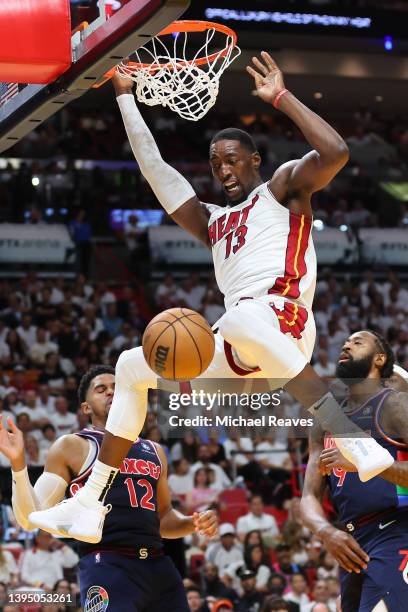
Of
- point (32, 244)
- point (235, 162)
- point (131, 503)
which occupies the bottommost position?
point (32, 244)

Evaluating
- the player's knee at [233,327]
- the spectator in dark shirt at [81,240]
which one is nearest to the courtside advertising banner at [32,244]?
the spectator in dark shirt at [81,240]

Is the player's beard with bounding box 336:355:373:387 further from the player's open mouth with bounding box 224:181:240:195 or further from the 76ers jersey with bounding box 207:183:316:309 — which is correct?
the player's open mouth with bounding box 224:181:240:195

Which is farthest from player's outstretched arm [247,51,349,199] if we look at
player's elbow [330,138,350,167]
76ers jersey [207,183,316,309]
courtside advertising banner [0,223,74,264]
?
courtside advertising banner [0,223,74,264]

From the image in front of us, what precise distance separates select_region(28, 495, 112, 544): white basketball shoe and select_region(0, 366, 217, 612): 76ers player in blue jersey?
0.64m

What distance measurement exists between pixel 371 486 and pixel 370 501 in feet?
0.27

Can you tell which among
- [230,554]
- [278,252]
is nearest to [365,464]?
[278,252]

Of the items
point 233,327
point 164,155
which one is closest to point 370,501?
point 233,327

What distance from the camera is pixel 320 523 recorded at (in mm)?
6051

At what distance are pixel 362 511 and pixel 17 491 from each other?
194 centimetres

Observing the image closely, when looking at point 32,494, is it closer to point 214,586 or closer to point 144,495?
point 144,495

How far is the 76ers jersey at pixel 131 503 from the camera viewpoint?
633 cm

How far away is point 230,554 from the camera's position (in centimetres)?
1092

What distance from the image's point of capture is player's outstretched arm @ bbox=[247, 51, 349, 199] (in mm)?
5289

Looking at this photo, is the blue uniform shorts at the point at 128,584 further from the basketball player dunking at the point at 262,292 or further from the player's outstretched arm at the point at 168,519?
the basketball player dunking at the point at 262,292
